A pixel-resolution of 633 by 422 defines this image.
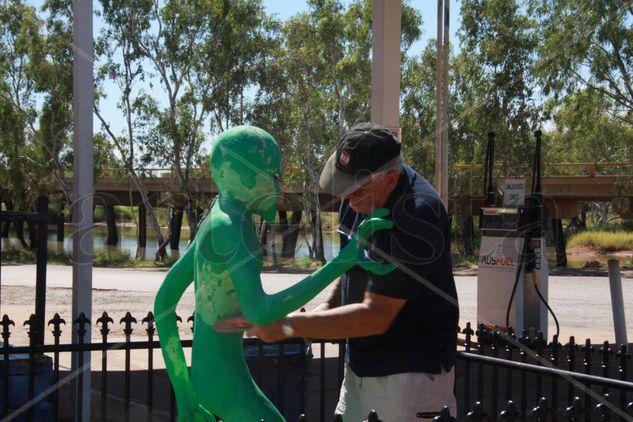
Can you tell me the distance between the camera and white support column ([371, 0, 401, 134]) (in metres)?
6.38

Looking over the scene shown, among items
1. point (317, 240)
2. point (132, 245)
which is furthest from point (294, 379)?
point (132, 245)

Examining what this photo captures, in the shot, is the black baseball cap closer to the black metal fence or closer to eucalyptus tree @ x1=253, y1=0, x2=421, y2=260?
the black metal fence

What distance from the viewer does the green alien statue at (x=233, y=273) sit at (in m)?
2.49

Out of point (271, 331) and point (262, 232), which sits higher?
point (271, 331)

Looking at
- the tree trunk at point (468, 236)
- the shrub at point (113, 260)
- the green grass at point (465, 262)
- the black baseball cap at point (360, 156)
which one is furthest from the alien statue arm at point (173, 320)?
the tree trunk at point (468, 236)

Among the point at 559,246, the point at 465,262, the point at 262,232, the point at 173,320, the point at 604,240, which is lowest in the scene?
the point at 465,262

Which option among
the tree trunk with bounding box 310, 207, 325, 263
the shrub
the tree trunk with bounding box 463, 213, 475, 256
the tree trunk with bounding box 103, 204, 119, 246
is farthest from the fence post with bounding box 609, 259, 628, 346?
the tree trunk with bounding box 103, 204, 119, 246

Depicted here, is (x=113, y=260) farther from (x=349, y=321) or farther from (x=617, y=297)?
(x=349, y=321)

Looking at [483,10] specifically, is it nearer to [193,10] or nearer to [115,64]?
[193,10]

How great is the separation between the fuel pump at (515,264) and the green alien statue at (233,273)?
6945 mm

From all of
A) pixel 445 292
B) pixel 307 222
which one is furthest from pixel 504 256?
pixel 307 222

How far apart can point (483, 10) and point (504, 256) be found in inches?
850

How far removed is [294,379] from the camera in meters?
4.45

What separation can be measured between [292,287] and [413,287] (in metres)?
0.37
